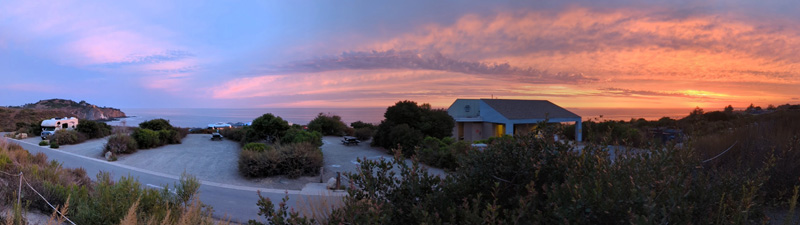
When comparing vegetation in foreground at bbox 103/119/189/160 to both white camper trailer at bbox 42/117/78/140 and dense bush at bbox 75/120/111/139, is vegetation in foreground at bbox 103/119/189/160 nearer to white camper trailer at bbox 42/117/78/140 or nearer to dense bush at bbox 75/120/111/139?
dense bush at bbox 75/120/111/139

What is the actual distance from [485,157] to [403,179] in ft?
2.15

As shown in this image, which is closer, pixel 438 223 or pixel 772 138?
pixel 438 223

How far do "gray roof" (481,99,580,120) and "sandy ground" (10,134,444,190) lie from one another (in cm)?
1048

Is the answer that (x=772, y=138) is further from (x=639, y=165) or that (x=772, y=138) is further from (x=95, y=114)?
(x=95, y=114)

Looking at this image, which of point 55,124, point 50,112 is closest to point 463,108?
point 55,124

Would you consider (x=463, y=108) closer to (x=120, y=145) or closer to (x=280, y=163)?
(x=280, y=163)

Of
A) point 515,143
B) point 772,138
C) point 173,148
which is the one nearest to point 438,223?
point 515,143

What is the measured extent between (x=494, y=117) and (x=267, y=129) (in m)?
14.8

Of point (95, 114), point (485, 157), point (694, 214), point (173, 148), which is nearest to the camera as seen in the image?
point (694, 214)

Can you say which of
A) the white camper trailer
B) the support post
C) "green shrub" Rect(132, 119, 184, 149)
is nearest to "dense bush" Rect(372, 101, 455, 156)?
the support post

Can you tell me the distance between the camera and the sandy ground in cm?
1173

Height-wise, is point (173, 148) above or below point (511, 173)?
below

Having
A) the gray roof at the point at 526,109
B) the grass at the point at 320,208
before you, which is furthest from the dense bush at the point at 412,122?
the grass at the point at 320,208

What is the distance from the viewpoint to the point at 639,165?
271 cm
